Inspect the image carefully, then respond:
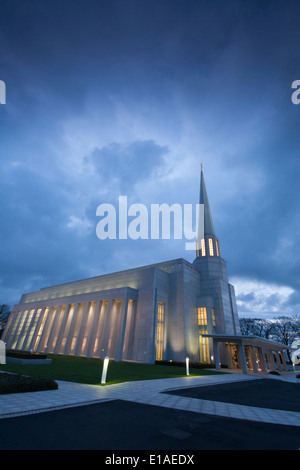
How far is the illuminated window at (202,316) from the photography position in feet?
134

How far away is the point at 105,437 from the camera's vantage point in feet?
16.8

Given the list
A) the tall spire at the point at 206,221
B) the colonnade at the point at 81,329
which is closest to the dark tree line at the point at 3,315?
the colonnade at the point at 81,329

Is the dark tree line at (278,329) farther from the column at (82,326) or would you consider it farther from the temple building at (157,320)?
the column at (82,326)

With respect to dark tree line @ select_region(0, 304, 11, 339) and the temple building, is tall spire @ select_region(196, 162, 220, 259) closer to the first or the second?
the temple building

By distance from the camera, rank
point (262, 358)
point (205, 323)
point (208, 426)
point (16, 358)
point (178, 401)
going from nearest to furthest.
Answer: point (208, 426)
point (178, 401)
point (16, 358)
point (262, 358)
point (205, 323)

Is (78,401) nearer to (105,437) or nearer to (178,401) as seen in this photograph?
(105,437)

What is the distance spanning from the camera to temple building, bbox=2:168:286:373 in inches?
1395

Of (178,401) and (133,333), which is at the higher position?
(133,333)

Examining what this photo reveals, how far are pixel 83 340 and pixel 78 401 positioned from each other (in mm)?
36791

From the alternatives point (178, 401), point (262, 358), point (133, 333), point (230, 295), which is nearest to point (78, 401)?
point (178, 401)

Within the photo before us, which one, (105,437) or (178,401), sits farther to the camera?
(178,401)

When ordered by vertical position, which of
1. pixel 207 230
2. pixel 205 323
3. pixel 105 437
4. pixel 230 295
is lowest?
pixel 105 437

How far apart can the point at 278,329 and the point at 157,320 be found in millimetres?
44192

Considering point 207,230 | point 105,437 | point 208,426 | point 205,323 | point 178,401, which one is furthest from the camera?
point 207,230
